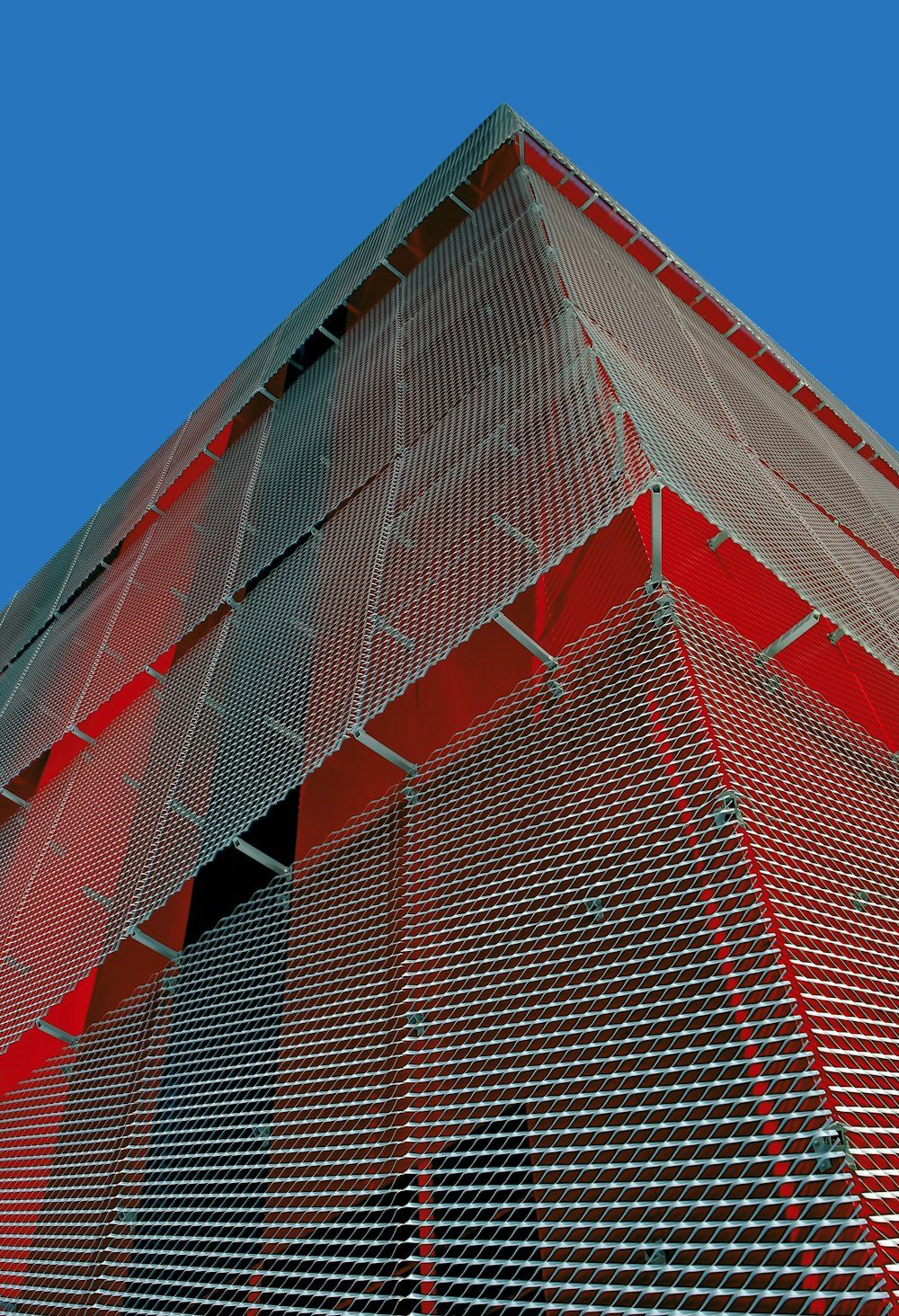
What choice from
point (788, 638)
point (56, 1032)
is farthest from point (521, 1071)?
point (56, 1032)

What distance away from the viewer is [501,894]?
2.73m

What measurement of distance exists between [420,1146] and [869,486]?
7118 millimetres

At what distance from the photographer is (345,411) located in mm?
7277

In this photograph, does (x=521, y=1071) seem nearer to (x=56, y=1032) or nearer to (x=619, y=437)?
(x=619, y=437)

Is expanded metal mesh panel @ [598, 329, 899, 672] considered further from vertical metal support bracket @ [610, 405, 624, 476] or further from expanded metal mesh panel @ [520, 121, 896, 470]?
expanded metal mesh panel @ [520, 121, 896, 470]

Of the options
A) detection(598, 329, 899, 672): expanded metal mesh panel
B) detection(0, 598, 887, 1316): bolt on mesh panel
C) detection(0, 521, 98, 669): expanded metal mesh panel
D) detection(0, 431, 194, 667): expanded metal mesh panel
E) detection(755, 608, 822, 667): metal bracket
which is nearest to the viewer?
detection(0, 598, 887, 1316): bolt on mesh panel

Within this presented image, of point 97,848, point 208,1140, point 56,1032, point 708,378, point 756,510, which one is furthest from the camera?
point 708,378

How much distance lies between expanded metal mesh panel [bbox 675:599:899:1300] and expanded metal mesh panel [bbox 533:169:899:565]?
243 cm

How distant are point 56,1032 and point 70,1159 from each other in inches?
28.6

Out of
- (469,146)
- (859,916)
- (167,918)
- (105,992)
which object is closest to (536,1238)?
(859,916)

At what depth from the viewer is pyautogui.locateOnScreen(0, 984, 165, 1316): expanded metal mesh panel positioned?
3.31 meters

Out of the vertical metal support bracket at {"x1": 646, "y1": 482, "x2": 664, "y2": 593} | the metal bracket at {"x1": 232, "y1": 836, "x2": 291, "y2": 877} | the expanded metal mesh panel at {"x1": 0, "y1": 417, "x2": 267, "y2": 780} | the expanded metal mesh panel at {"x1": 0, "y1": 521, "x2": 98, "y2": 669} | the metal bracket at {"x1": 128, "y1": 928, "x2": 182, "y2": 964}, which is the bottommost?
the metal bracket at {"x1": 128, "y1": 928, "x2": 182, "y2": 964}

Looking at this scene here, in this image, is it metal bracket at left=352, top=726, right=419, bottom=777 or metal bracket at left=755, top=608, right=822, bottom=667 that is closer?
metal bracket at left=755, top=608, right=822, bottom=667

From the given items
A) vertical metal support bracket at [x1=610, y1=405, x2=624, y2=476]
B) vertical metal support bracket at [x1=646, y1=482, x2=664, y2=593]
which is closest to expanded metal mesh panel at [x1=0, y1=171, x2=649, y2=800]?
vertical metal support bracket at [x1=610, y1=405, x2=624, y2=476]
